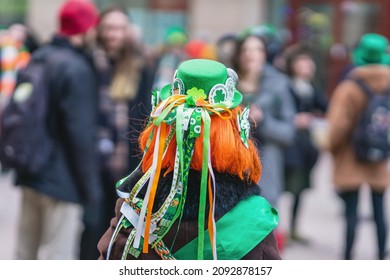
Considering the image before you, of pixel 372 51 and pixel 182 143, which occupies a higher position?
pixel 182 143

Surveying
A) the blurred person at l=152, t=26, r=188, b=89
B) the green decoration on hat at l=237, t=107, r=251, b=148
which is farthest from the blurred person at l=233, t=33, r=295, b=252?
the green decoration on hat at l=237, t=107, r=251, b=148

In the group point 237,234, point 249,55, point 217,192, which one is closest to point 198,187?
point 217,192

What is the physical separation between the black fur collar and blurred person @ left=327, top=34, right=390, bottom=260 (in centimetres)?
374

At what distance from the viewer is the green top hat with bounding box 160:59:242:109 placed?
2.88m

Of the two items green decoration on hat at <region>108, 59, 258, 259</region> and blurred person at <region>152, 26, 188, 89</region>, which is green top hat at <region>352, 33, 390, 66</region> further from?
green decoration on hat at <region>108, 59, 258, 259</region>

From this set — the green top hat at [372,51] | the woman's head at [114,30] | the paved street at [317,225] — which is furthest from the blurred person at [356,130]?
the woman's head at [114,30]

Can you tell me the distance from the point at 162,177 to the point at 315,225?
6.11 m

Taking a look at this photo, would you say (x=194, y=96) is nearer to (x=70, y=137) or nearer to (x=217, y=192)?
(x=217, y=192)

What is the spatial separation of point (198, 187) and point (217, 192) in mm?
66

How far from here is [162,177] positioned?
2879 mm

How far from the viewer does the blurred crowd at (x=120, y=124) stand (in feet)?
17.2

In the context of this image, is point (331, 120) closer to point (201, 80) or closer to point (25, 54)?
point (201, 80)

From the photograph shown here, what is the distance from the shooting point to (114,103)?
6.09 metres

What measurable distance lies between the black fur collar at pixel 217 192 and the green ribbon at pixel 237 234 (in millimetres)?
25
